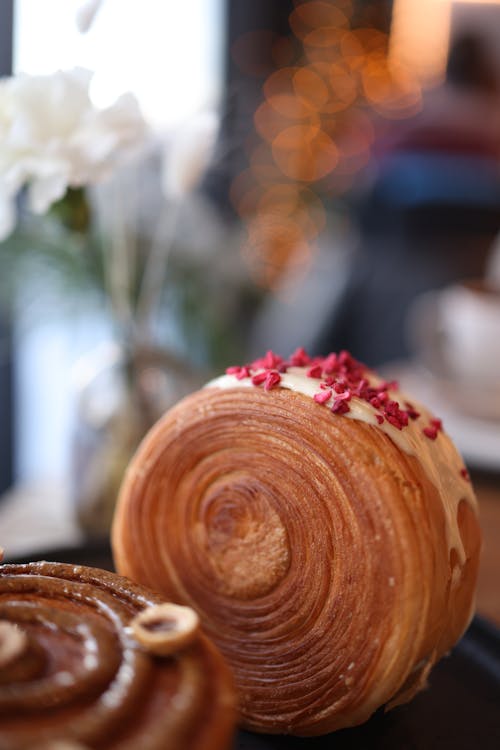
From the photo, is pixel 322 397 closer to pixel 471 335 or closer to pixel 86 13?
pixel 86 13

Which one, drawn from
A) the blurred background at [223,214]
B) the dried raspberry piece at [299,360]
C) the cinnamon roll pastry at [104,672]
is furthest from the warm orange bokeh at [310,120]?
the cinnamon roll pastry at [104,672]

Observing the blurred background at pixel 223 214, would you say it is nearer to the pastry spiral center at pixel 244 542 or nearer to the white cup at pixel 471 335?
the white cup at pixel 471 335

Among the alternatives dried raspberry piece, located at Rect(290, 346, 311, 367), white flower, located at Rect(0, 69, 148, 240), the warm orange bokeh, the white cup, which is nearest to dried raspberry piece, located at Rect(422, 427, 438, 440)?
dried raspberry piece, located at Rect(290, 346, 311, 367)

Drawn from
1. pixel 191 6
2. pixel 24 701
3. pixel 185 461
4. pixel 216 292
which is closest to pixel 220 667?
pixel 24 701

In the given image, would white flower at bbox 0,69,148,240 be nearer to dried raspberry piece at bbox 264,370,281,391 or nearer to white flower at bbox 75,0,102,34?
white flower at bbox 75,0,102,34

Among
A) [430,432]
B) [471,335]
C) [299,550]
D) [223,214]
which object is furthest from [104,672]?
[223,214]

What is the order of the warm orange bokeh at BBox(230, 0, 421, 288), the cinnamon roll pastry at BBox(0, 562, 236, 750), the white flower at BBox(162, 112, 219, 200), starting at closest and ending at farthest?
the cinnamon roll pastry at BBox(0, 562, 236, 750), the white flower at BBox(162, 112, 219, 200), the warm orange bokeh at BBox(230, 0, 421, 288)

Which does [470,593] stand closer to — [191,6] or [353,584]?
[353,584]

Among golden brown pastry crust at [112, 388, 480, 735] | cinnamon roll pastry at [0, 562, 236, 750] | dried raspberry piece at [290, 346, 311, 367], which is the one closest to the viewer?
cinnamon roll pastry at [0, 562, 236, 750]
